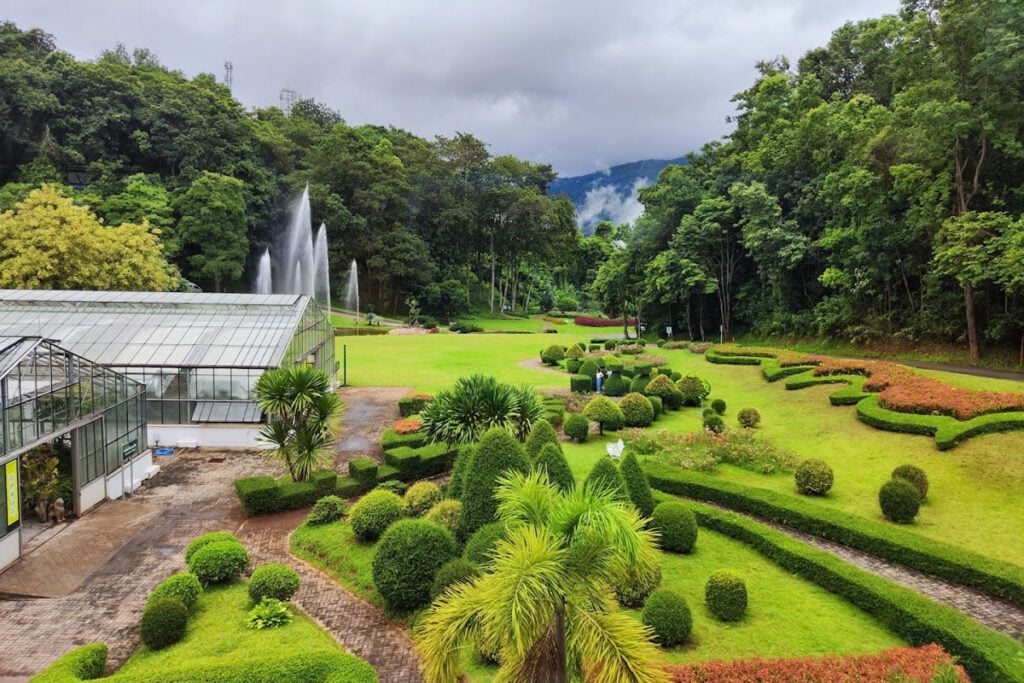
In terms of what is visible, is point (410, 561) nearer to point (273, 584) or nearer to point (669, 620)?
point (273, 584)

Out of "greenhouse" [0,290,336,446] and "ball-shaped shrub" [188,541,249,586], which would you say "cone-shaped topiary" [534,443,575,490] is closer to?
"ball-shaped shrub" [188,541,249,586]

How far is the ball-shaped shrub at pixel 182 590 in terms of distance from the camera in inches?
417

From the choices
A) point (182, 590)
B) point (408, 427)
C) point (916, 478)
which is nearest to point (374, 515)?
point (182, 590)

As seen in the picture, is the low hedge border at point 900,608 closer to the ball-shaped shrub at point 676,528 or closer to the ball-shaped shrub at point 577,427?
the ball-shaped shrub at point 676,528

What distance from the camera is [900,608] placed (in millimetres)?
9586

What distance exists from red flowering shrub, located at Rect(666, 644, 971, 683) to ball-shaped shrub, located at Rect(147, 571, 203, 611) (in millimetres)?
Result: 8349

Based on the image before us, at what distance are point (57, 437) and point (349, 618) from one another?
388 inches

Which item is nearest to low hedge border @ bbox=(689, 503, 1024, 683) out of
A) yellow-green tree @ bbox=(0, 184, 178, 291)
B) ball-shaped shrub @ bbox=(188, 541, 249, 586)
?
ball-shaped shrub @ bbox=(188, 541, 249, 586)

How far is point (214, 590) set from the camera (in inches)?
462

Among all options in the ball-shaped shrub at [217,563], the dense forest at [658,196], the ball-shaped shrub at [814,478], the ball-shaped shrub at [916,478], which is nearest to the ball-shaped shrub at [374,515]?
the ball-shaped shrub at [217,563]

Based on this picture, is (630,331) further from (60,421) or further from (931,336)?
(60,421)

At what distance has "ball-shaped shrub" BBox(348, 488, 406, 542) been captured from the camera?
13469 millimetres

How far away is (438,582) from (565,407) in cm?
1642

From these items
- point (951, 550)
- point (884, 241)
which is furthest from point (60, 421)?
point (884, 241)
